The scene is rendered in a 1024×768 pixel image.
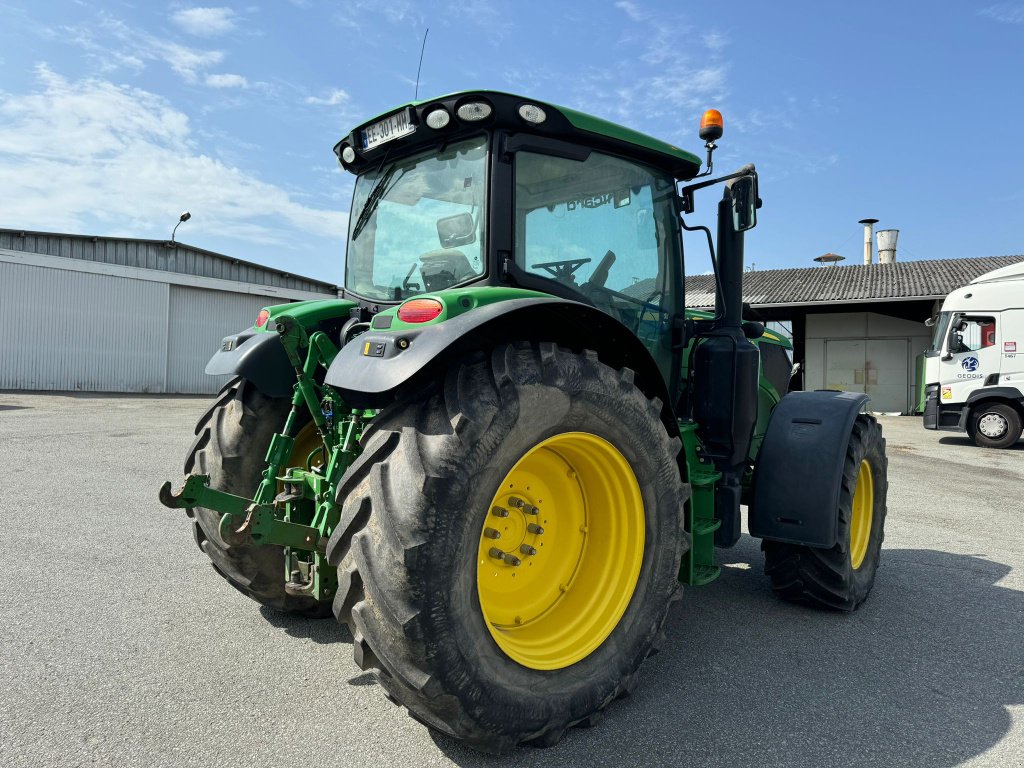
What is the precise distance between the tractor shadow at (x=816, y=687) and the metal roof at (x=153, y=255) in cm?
1908

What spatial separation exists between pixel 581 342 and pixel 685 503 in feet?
2.64

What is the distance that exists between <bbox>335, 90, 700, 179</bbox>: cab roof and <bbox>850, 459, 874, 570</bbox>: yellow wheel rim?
2.07m

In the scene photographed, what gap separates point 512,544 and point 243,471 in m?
1.34

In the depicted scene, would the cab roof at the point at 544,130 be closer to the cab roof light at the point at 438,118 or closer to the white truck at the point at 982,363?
the cab roof light at the point at 438,118

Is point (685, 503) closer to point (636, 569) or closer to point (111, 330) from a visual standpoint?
point (636, 569)

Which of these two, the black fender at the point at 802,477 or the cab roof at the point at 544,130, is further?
the black fender at the point at 802,477

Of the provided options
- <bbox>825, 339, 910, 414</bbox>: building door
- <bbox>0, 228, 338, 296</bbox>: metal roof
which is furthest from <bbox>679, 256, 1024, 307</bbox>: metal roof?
<bbox>0, 228, 338, 296</bbox>: metal roof

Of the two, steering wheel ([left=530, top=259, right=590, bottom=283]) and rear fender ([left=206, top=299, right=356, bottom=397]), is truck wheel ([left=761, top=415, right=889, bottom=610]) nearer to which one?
steering wheel ([left=530, top=259, right=590, bottom=283])

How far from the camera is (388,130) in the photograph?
113 inches

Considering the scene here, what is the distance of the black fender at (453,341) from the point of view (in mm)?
2006

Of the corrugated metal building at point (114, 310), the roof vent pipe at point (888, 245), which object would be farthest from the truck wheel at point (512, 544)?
the roof vent pipe at point (888, 245)

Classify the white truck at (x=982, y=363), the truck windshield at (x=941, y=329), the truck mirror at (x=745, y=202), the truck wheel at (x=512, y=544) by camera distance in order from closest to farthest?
the truck wheel at (x=512, y=544) < the truck mirror at (x=745, y=202) < the white truck at (x=982, y=363) < the truck windshield at (x=941, y=329)

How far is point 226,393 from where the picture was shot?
3264 millimetres

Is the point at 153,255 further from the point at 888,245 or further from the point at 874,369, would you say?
the point at 888,245
